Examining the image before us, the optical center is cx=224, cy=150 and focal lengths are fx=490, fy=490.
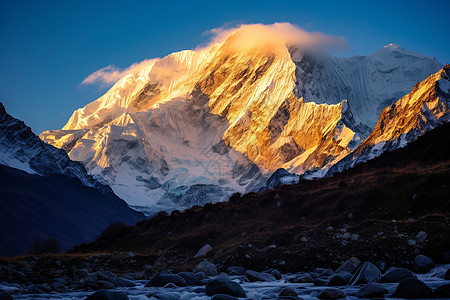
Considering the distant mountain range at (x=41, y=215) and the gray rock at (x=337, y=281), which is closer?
the gray rock at (x=337, y=281)

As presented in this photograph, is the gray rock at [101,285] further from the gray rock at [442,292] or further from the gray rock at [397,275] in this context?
the gray rock at [442,292]

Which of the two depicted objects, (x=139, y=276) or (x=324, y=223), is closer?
(x=139, y=276)

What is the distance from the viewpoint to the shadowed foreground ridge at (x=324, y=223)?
21578 millimetres

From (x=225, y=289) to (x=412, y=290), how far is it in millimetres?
5982

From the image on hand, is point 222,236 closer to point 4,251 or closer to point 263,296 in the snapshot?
point 263,296

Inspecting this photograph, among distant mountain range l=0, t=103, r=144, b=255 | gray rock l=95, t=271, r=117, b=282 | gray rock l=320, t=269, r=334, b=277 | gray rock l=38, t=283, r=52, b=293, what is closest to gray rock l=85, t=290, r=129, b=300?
gray rock l=38, t=283, r=52, b=293

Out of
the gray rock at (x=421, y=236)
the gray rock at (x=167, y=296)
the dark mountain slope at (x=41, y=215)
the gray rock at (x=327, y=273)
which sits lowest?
the gray rock at (x=167, y=296)

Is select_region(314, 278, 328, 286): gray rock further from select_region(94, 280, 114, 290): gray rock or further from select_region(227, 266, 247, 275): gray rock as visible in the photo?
select_region(94, 280, 114, 290): gray rock

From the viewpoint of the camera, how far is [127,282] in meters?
21.4

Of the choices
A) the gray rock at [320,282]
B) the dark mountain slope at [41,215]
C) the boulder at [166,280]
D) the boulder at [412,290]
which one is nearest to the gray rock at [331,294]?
the boulder at [412,290]

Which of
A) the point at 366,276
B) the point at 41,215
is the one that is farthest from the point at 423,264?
the point at 41,215

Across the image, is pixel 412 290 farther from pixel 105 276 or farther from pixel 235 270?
pixel 105 276

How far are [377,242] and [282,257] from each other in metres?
4.71

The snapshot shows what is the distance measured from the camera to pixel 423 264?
17.7m
